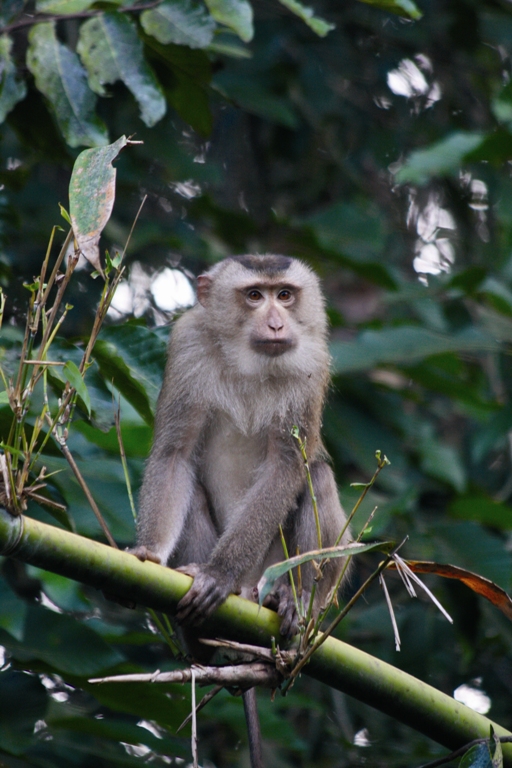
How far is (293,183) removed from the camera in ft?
31.9

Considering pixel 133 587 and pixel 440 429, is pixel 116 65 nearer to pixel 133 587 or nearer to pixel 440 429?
pixel 133 587

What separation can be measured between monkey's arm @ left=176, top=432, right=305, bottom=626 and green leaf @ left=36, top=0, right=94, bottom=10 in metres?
2.28

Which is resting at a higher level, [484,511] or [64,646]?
[64,646]

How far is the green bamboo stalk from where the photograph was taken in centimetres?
245

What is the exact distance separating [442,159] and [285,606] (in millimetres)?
3419

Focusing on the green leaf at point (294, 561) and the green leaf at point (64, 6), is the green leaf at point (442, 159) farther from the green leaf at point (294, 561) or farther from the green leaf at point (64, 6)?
the green leaf at point (294, 561)

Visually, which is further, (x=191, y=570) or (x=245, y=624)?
(x=191, y=570)

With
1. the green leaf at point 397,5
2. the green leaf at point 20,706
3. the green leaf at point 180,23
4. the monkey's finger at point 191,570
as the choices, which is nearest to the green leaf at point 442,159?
the green leaf at point 397,5

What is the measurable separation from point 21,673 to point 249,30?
3118 millimetres

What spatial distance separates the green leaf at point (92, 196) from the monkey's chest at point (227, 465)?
2683 mm

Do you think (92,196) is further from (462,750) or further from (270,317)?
(270,317)

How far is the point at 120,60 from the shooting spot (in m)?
4.45

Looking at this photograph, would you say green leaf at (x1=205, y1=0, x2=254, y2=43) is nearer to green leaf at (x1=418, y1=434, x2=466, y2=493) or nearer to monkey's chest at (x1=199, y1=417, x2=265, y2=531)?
monkey's chest at (x1=199, y1=417, x2=265, y2=531)

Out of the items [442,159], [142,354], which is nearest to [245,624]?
[142,354]
